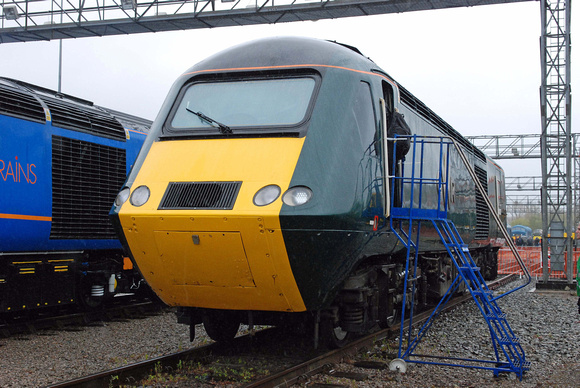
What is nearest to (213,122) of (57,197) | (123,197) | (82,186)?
(123,197)

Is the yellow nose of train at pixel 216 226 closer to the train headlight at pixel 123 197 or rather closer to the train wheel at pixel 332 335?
the train headlight at pixel 123 197

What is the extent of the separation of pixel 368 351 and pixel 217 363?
201cm

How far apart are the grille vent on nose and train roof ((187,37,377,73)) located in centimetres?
158

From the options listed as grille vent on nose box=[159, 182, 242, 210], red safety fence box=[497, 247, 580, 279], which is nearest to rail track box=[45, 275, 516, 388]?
grille vent on nose box=[159, 182, 242, 210]

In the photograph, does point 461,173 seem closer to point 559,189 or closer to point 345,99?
point 345,99

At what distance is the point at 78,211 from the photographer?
10.0m

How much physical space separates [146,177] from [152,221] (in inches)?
23.5

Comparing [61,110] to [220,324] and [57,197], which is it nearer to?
[57,197]

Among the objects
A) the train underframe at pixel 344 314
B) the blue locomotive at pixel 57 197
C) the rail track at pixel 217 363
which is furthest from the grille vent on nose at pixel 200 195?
the blue locomotive at pixel 57 197

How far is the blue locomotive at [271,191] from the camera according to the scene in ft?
18.5

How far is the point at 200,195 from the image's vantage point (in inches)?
228

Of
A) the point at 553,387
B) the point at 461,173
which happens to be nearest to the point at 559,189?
the point at 461,173

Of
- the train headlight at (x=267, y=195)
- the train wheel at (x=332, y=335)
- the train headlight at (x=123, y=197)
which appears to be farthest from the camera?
the train wheel at (x=332, y=335)

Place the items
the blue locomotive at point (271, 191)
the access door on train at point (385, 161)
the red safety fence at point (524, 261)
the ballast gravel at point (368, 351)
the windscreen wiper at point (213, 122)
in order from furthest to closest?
the red safety fence at point (524, 261) < the access door on train at point (385, 161) < the ballast gravel at point (368, 351) < the windscreen wiper at point (213, 122) < the blue locomotive at point (271, 191)
